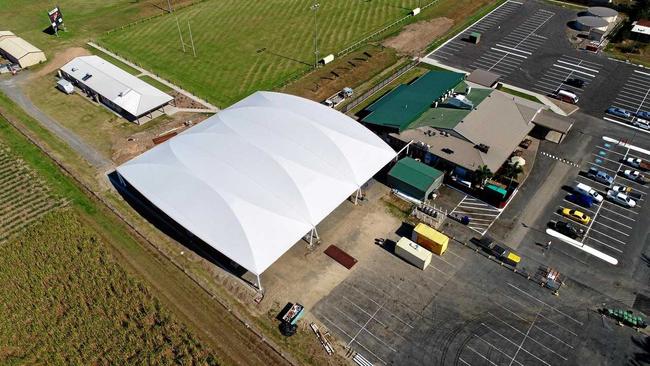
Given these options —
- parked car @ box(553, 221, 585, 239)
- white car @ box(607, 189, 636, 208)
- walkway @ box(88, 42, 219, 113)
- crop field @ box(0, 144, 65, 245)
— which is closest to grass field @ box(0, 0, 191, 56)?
walkway @ box(88, 42, 219, 113)

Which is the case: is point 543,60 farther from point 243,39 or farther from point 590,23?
point 243,39

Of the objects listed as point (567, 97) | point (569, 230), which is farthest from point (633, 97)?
point (569, 230)

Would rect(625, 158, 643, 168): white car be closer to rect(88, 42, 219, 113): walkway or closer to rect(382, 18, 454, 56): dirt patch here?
rect(382, 18, 454, 56): dirt patch

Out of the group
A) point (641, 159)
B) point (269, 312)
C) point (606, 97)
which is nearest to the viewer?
point (269, 312)

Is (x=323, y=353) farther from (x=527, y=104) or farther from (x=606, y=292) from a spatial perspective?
(x=527, y=104)

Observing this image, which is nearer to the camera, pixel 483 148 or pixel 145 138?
pixel 483 148

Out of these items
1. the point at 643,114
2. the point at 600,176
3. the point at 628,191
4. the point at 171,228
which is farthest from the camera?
the point at 643,114

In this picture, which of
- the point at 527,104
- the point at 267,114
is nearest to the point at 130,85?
the point at 267,114
